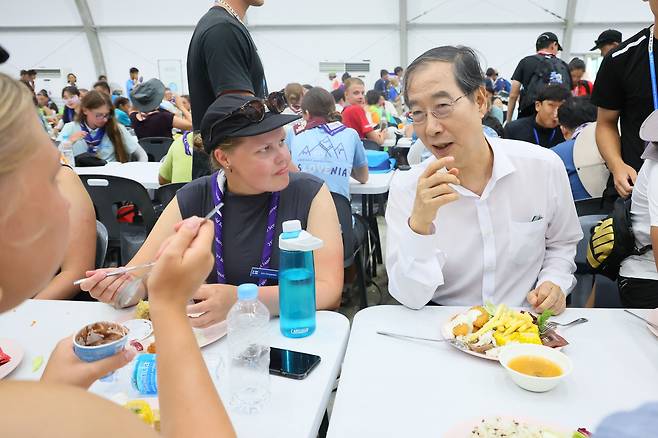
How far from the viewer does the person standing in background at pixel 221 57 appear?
2277 millimetres

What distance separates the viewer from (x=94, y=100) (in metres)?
4.79

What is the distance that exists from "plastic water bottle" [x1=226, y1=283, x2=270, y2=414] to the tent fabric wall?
1348 centimetres

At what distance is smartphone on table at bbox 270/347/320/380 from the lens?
46.9 inches

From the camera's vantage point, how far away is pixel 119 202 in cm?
311

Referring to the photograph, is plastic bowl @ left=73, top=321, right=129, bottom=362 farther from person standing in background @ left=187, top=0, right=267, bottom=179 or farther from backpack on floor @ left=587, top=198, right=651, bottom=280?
backpack on floor @ left=587, top=198, right=651, bottom=280

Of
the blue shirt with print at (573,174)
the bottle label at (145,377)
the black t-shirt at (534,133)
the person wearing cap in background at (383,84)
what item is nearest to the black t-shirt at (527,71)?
the black t-shirt at (534,133)

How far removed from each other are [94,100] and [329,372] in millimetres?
4517

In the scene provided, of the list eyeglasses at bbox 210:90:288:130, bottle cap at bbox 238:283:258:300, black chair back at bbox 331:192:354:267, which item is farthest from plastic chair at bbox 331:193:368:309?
bottle cap at bbox 238:283:258:300

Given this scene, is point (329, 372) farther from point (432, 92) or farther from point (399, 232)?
point (432, 92)

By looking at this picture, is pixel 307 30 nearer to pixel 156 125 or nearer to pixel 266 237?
pixel 156 125

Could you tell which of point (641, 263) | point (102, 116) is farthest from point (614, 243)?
point (102, 116)

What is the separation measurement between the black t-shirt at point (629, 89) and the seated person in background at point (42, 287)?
93.6 inches

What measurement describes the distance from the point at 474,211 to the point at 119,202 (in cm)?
232

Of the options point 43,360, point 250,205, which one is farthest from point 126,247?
point 43,360
